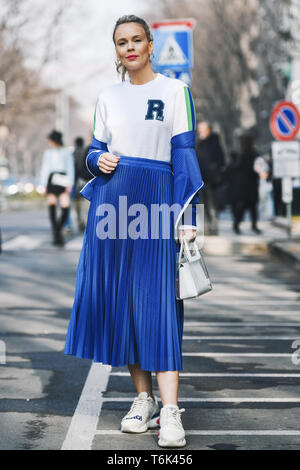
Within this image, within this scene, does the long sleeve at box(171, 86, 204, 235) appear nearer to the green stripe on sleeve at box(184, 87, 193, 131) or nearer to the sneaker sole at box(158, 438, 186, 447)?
the green stripe on sleeve at box(184, 87, 193, 131)

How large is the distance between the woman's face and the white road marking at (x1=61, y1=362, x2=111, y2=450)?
5.58 feet

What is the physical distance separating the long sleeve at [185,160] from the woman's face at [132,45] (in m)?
0.24

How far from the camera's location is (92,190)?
5082 millimetres

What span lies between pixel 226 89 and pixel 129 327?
42.9 metres

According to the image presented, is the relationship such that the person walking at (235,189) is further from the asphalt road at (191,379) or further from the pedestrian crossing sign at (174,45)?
the asphalt road at (191,379)

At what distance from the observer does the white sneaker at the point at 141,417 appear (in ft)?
16.2

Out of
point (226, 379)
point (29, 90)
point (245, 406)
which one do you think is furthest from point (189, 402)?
point (29, 90)

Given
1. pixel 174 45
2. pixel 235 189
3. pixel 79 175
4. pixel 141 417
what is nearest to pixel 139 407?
pixel 141 417

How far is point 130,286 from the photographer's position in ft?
16.0

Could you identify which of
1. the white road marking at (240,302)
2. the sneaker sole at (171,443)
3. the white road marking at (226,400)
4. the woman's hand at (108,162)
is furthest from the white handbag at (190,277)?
the white road marking at (240,302)

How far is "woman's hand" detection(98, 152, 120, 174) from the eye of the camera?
4.85 metres

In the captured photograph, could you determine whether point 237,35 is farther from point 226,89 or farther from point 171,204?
point 171,204

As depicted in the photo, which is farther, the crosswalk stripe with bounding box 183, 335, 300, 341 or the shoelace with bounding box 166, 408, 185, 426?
the crosswalk stripe with bounding box 183, 335, 300, 341

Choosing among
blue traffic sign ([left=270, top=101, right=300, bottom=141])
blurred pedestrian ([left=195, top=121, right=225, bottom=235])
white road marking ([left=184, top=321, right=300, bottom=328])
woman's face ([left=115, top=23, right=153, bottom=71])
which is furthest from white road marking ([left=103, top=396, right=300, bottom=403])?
blue traffic sign ([left=270, top=101, right=300, bottom=141])
